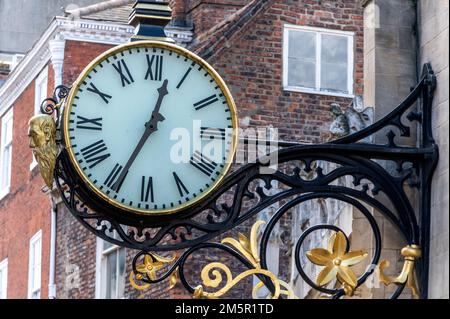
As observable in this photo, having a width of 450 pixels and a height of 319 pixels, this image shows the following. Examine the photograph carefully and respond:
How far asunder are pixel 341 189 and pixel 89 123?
55.1 inches

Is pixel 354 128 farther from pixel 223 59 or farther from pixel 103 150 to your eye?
pixel 223 59

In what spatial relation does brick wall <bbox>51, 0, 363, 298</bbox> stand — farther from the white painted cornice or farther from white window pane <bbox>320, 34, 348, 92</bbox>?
the white painted cornice

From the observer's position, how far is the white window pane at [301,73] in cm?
2353

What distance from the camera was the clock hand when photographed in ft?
28.6

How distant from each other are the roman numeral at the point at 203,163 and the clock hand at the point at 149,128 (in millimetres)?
257

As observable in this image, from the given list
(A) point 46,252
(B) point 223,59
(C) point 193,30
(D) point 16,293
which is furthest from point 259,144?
(D) point 16,293

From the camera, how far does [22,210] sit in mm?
29156

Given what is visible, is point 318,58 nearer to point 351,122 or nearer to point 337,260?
point 351,122

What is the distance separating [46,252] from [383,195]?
60.7 feet

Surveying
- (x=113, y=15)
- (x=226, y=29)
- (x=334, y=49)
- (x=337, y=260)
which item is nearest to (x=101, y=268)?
(x=113, y=15)

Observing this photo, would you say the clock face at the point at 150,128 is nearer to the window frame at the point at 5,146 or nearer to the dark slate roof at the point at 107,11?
the dark slate roof at the point at 107,11

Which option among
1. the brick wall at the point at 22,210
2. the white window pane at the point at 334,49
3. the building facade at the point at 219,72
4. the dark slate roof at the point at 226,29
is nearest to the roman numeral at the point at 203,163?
the building facade at the point at 219,72

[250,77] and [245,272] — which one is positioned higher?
[250,77]

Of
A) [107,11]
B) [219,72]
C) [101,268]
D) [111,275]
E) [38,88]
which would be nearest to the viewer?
[219,72]
